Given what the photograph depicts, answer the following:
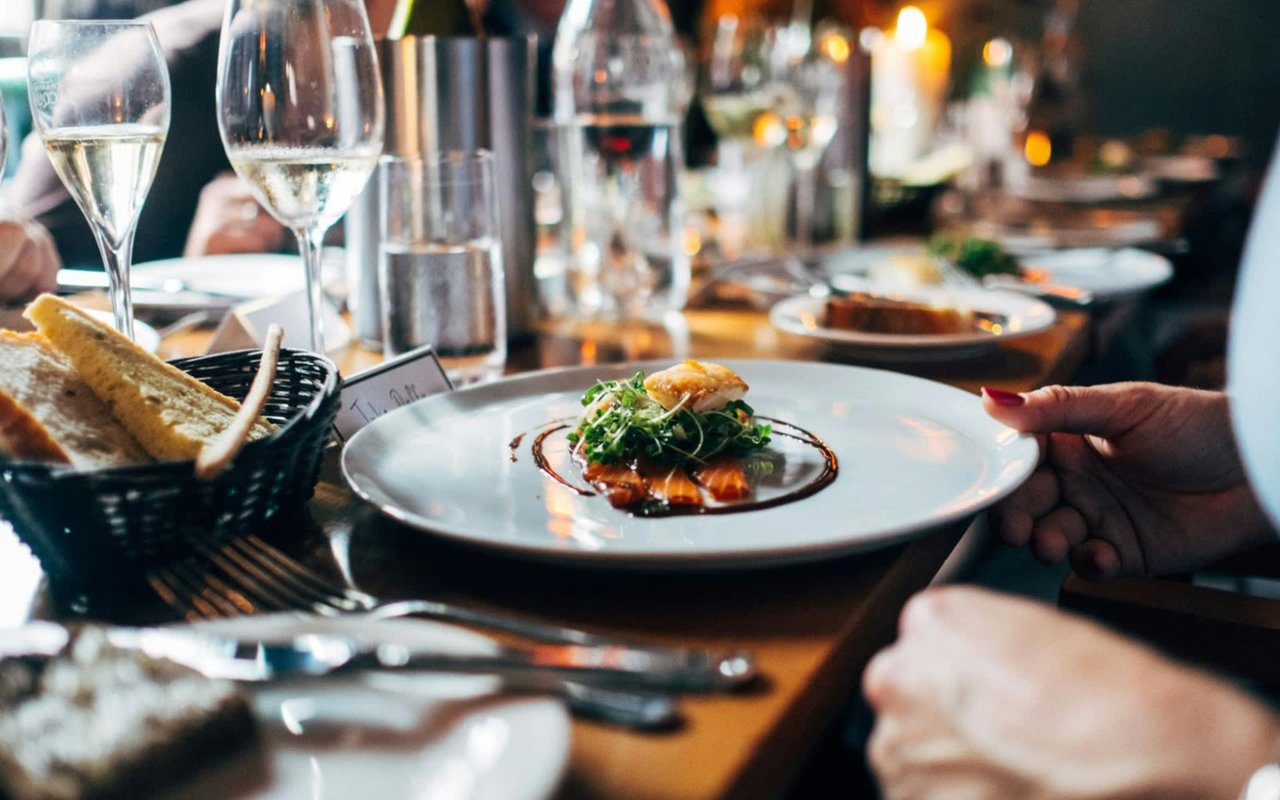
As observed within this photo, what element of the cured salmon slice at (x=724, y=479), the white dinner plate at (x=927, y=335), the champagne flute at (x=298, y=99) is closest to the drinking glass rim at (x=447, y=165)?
the champagne flute at (x=298, y=99)

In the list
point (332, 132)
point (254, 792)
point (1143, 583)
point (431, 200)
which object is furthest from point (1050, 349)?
point (254, 792)

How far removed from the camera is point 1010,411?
0.83 metres

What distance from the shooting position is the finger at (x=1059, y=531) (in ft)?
2.99

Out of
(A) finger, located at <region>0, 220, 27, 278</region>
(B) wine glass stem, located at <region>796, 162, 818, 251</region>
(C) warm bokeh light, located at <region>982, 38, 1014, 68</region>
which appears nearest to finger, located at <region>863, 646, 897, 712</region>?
(A) finger, located at <region>0, 220, 27, 278</region>

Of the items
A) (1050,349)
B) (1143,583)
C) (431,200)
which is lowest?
(1143,583)

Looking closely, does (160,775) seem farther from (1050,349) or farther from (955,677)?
(1050,349)

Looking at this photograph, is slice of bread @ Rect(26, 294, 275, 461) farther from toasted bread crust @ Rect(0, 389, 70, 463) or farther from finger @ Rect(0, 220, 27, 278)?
finger @ Rect(0, 220, 27, 278)

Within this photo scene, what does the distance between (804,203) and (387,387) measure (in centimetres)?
133

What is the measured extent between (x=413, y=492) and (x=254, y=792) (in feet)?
1.07

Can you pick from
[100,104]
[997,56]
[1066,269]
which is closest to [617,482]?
[100,104]

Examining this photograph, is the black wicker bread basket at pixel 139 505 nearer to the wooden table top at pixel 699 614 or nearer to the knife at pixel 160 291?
the wooden table top at pixel 699 614

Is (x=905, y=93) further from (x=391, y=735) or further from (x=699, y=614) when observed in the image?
(x=391, y=735)

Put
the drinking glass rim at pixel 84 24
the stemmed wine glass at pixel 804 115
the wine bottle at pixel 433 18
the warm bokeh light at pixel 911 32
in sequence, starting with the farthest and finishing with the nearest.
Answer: the warm bokeh light at pixel 911 32, the stemmed wine glass at pixel 804 115, the wine bottle at pixel 433 18, the drinking glass rim at pixel 84 24

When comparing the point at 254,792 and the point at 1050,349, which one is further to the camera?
the point at 1050,349
